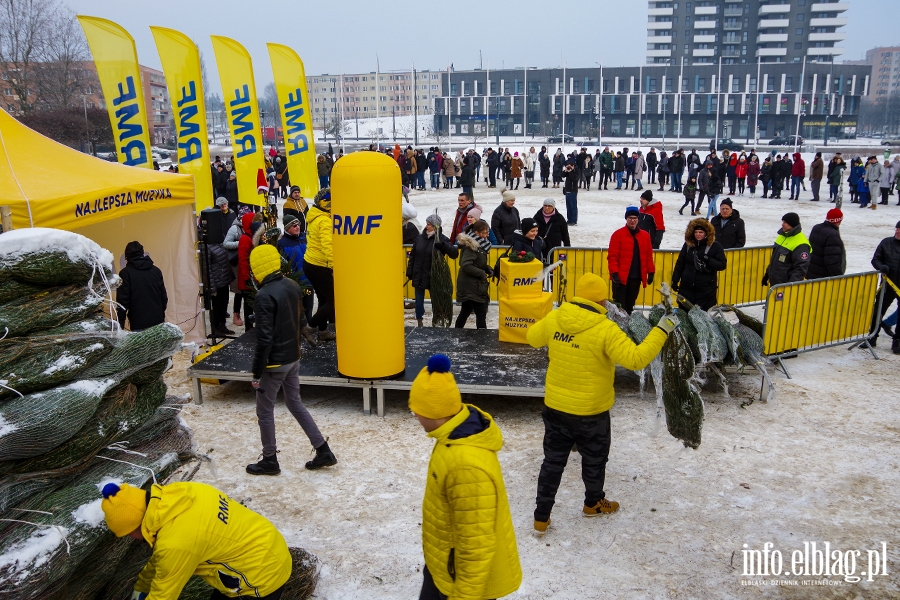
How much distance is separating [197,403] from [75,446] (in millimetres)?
4158

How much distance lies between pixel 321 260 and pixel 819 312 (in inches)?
240

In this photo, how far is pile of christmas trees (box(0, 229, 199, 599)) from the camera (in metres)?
3.06

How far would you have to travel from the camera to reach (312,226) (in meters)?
8.39

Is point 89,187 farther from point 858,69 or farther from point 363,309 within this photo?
point 858,69

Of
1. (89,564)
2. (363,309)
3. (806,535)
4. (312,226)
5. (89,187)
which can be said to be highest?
(89,187)

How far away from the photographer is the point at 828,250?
905 cm

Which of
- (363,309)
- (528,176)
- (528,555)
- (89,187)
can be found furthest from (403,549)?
(528,176)

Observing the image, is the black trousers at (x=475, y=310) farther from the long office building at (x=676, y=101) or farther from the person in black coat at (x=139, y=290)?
the long office building at (x=676, y=101)

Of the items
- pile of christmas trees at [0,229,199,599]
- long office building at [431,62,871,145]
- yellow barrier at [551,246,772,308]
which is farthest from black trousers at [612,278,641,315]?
long office building at [431,62,871,145]

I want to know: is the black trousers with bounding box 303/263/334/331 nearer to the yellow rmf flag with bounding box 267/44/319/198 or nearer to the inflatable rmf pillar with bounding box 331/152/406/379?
the inflatable rmf pillar with bounding box 331/152/406/379

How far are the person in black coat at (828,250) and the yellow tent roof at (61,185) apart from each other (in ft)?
27.4

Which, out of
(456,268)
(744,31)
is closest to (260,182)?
(456,268)

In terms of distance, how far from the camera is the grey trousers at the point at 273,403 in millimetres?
5590

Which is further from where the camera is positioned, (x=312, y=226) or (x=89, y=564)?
(x=312, y=226)
